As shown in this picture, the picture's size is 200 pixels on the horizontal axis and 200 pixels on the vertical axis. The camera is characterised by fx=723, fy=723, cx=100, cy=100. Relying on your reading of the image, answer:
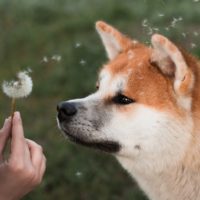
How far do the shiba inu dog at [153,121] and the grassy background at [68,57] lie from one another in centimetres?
189

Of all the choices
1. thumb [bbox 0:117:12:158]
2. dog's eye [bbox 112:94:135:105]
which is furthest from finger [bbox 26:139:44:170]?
dog's eye [bbox 112:94:135:105]

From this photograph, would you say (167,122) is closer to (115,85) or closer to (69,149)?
(115,85)

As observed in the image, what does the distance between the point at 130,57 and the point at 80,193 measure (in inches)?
107

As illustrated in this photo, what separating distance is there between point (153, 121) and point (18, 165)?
1225 mm

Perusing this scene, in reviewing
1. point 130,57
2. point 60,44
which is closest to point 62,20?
point 60,44

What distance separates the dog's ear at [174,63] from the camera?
4.45 m

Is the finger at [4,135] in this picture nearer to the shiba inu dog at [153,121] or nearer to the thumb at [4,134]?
the thumb at [4,134]

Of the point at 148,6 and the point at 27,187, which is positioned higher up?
the point at 27,187

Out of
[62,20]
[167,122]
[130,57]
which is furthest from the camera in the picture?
[62,20]

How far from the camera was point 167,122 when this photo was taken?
14.9 ft

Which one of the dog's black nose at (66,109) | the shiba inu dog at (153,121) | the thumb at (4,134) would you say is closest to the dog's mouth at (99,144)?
the shiba inu dog at (153,121)

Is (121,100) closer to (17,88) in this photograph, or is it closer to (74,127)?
(74,127)

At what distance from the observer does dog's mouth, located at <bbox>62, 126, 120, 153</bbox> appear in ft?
15.3

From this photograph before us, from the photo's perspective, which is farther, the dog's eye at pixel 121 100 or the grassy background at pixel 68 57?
the grassy background at pixel 68 57
